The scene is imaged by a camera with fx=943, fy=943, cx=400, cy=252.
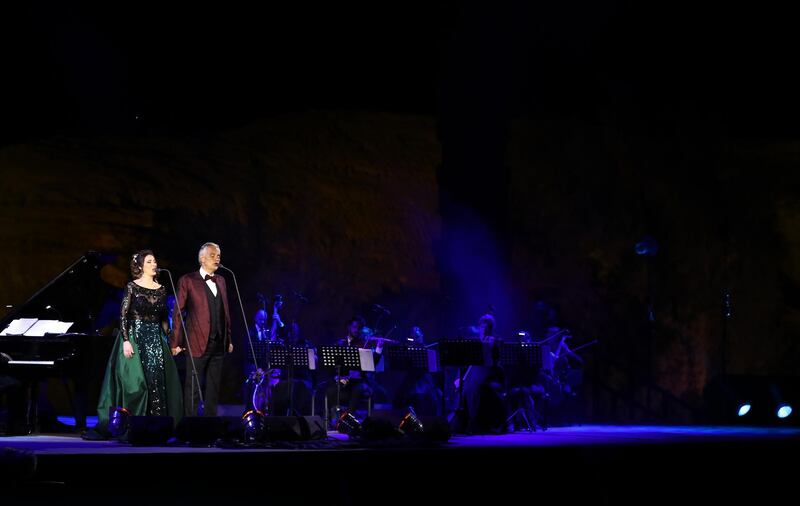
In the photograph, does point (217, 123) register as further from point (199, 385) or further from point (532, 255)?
point (199, 385)

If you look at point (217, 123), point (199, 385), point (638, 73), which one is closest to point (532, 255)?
point (638, 73)

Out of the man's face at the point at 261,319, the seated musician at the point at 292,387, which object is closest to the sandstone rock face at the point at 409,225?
the man's face at the point at 261,319

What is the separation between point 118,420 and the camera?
27.8 ft

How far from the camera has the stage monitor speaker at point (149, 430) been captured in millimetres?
7770

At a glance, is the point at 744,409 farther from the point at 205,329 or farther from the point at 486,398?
the point at 205,329

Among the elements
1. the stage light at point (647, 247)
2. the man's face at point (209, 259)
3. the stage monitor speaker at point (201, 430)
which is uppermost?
the stage light at point (647, 247)

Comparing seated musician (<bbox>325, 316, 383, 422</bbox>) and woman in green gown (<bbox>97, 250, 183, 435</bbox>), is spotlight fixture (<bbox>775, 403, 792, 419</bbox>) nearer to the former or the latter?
seated musician (<bbox>325, 316, 383, 422</bbox>)

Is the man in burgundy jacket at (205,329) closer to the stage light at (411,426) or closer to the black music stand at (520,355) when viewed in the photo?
the stage light at (411,426)

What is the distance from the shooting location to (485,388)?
1111 cm

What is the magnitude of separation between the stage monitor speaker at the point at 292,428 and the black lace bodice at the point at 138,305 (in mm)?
1626

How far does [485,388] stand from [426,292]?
4.54 m

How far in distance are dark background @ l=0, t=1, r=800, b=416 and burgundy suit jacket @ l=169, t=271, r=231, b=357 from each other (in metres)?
5.84

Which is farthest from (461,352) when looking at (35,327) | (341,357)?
(35,327)

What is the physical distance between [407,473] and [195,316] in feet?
8.62
